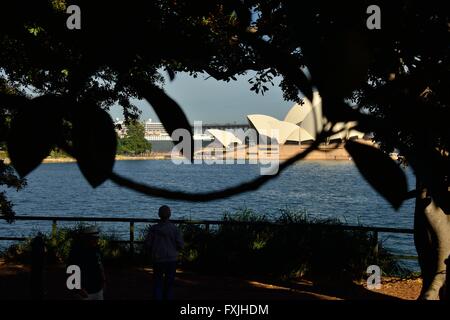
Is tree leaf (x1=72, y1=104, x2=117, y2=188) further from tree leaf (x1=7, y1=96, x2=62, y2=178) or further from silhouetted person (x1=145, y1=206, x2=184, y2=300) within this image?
silhouetted person (x1=145, y1=206, x2=184, y2=300)

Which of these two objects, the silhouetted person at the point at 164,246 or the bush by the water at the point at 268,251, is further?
the bush by the water at the point at 268,251

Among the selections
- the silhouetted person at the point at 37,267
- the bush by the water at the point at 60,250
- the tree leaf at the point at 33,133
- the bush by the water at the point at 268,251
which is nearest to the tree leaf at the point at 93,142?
the tree leaf at the point at 33,133

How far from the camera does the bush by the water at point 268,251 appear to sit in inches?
412

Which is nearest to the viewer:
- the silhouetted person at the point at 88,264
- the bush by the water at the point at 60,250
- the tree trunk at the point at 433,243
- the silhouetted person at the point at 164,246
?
the silhouetted person at the point at 88,264

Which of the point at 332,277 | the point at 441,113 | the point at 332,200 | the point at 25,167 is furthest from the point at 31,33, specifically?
the point at 332,200

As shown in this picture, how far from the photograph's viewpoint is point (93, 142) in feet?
1.95

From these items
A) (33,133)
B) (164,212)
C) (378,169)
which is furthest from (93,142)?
(164,212)

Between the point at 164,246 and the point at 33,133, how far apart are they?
6197 millimetres

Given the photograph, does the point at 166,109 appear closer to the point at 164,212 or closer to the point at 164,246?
the point at 164,212

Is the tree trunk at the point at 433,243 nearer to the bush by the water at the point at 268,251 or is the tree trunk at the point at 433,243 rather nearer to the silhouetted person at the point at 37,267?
the bush by the water at the point at 268,251

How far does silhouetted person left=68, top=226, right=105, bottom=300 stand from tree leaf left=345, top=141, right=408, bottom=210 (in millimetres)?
5090

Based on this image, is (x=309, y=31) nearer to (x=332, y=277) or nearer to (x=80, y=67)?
(x=80, y=67)

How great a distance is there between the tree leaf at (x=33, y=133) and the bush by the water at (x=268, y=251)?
398 inches

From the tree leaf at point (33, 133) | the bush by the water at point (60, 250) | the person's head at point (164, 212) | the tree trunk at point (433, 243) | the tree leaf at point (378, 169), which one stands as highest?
the tree leaf at point (33, 133)
